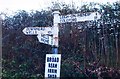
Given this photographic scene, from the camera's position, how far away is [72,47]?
6.90 m

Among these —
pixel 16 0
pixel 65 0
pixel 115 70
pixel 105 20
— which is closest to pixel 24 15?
pixel 16 0

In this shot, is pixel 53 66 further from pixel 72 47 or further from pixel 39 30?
pixel 72 47

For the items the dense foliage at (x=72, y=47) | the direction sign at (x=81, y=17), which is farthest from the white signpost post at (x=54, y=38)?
the dense foliage at (x=72, y=47)

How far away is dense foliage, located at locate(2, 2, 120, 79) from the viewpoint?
21.6 feet

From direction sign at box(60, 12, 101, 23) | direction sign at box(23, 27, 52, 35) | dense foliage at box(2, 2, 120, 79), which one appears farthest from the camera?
dense foliage at box(2, 2, 120, 79)

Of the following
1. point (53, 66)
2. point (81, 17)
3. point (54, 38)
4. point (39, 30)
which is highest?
point (81, 17)

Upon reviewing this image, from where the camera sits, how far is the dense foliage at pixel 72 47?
6.59 m

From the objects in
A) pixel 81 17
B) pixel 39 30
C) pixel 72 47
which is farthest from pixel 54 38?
pixel 72 47

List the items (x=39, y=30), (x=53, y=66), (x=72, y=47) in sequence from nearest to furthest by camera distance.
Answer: (x=53, y=66) < (x=39, y=30) < (x=72, y=47)

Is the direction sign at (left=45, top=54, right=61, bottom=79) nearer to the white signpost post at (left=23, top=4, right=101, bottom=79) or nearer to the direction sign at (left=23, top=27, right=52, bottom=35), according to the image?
the white signpost post at (left=23, top=4, right=101, bottom=79)

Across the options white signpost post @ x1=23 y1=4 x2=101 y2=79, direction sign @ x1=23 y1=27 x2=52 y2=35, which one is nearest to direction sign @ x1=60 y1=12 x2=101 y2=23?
white signpost post @ x1=23 y1=4 x2=101 y2=79

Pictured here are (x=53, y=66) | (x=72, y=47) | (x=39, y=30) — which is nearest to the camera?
(x=53, y=66)

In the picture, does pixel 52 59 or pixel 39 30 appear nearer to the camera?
pixel 52 59

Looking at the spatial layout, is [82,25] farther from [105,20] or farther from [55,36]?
[55,36]
